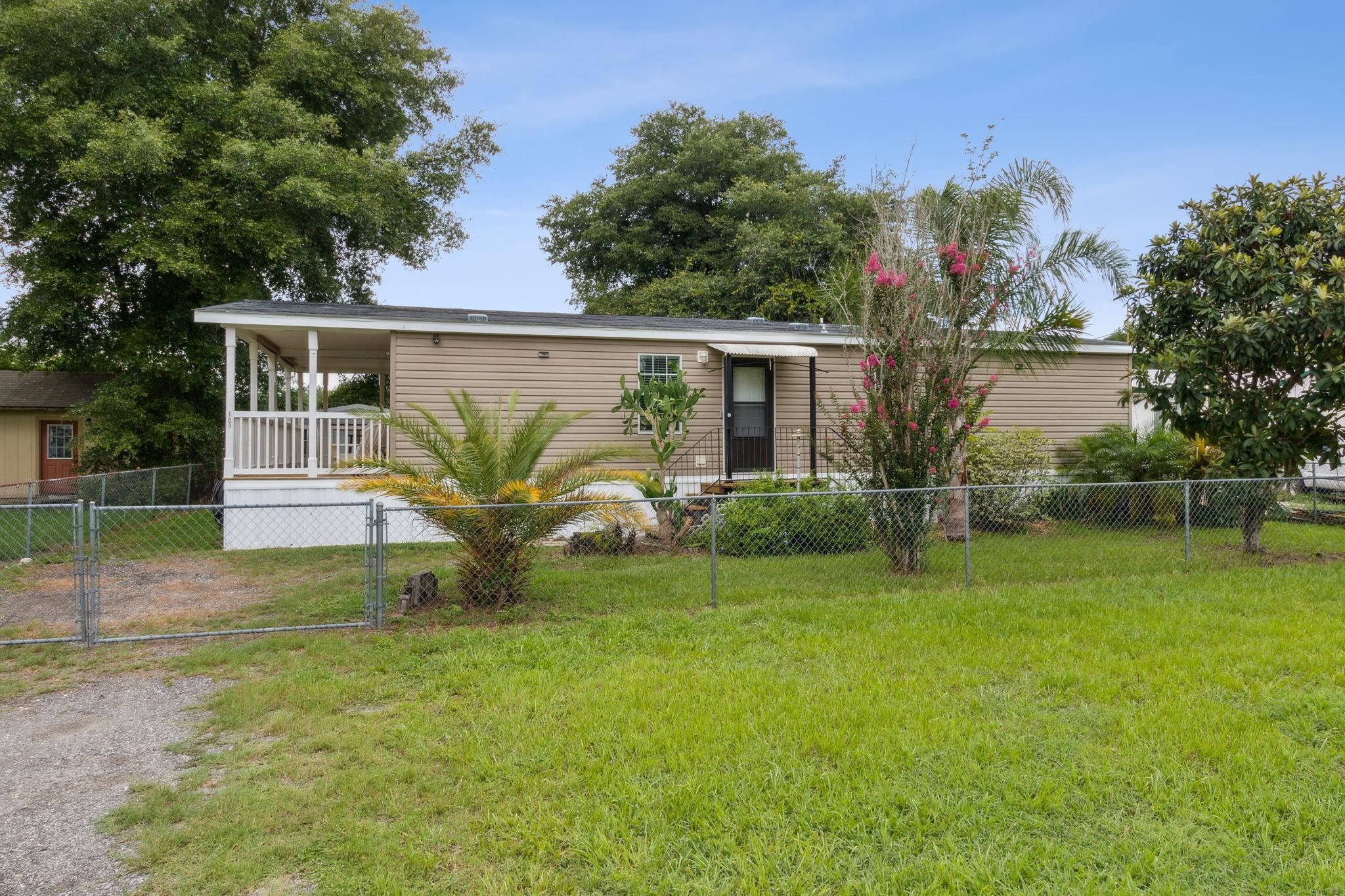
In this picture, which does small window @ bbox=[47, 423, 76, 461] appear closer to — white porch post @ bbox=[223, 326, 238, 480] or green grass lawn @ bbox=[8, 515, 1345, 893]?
white porch post @ bbox=[223, 326, 238, 480]

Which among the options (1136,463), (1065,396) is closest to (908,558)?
(1136,463)

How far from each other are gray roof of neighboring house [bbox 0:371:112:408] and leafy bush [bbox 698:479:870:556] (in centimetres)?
1831

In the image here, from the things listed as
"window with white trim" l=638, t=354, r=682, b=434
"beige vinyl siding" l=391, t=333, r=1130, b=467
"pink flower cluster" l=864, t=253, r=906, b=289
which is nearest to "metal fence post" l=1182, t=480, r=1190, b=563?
"pink flower cluster" l=864, t=253, r=906, b=289

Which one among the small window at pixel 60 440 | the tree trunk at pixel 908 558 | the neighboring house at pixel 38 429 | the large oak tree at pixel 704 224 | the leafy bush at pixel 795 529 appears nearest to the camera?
the tree trunk at pixel 908 558

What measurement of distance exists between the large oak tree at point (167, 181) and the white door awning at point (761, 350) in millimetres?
8816

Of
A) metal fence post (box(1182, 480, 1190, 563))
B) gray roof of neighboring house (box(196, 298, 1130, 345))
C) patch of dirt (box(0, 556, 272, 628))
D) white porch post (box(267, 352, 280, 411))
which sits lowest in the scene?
patch of dirt (box(0, 556, 272, 628))

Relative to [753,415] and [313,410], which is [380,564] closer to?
[313,410]

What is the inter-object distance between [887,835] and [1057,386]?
1253 cm

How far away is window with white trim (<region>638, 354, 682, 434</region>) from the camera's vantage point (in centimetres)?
1177

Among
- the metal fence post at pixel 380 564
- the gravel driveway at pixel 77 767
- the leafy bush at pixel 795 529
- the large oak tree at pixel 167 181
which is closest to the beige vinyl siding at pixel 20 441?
the large oak tree at pixel 167 181

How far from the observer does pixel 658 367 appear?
11961 mm

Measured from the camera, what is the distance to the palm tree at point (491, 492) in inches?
234

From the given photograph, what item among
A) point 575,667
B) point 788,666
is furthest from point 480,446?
point 788,666

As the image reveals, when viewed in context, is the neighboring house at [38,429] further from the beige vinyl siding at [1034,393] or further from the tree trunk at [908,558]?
the tree trunk at [908,558]
